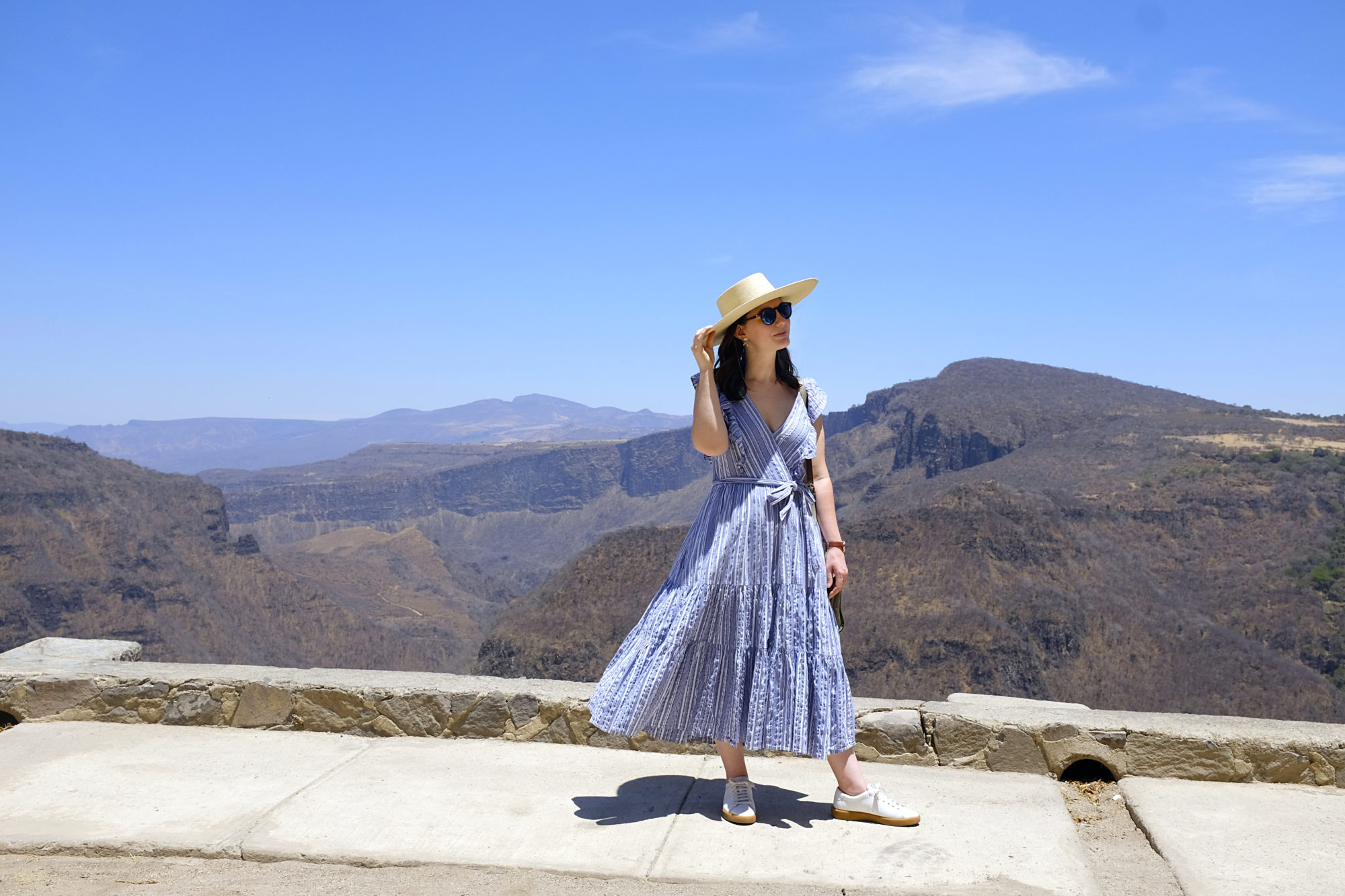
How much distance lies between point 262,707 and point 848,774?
7.97ft

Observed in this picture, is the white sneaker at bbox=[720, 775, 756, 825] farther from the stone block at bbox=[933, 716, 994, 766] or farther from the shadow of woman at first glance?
the stone block at bbox=[933, 716, 994, 766]

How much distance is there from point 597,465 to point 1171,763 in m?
102

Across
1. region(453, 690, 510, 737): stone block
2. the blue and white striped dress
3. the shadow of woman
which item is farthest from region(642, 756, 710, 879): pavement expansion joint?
region(453, 690, 510, 737): stone block

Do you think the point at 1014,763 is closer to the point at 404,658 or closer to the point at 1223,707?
the point at 1223,707

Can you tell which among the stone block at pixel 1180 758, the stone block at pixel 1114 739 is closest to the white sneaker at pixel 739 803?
the stone block at pixel 1114 739

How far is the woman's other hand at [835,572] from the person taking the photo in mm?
3330

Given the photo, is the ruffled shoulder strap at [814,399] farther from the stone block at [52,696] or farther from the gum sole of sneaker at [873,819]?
the stone block at [52,696]

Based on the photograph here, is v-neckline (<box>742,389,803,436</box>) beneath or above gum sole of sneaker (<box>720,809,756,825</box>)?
above

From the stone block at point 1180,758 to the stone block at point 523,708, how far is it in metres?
2.18

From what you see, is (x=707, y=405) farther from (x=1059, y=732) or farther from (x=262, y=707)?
(x=262, y=707)

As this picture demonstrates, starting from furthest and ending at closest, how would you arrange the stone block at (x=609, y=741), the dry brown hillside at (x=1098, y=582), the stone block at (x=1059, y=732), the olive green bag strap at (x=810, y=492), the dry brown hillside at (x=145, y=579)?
the dry brown hillside at (x=145, y=579)
the dry brown hillside at (x=1098, y=582)
the stone block at (x=609, y=741)
the stone block at (x=1059, y=732)
the olive green bag strap at (x=810, y=492)

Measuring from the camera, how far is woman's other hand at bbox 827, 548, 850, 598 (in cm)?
333

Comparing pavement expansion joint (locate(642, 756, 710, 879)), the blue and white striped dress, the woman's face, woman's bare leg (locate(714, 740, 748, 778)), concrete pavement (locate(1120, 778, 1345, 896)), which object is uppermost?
the woman's face

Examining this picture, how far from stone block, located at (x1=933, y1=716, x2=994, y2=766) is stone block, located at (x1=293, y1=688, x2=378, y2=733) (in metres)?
2.18
